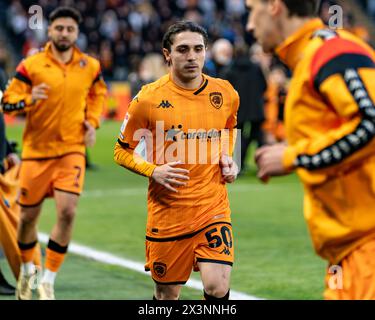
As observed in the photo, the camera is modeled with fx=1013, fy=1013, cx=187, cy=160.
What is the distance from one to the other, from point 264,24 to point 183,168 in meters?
2.39

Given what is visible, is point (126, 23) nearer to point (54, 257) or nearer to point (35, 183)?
point (35, 183)

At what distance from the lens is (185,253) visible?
6785 millimetres

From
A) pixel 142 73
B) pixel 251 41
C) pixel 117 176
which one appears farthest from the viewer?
pixel 251 41

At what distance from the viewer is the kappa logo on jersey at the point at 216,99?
23.0 ft

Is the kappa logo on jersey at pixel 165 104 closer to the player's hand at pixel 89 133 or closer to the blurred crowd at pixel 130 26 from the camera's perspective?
the player's hand at pixel 89 133

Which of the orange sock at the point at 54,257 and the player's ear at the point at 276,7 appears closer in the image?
the player's ear at the point at 276,7

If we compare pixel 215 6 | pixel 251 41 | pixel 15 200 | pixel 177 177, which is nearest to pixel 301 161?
pixel 177 177

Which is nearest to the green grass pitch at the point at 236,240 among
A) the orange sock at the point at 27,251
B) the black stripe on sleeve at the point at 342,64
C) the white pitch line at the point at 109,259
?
the white pitch line at the point at 109,259

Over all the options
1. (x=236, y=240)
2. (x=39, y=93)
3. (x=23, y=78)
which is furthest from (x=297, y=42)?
(x=236, y=240)

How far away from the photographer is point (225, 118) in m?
7.04

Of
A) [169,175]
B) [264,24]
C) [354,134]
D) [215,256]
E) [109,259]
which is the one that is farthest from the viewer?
[109,259]

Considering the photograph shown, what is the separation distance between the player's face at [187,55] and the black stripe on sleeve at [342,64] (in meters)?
2.61
